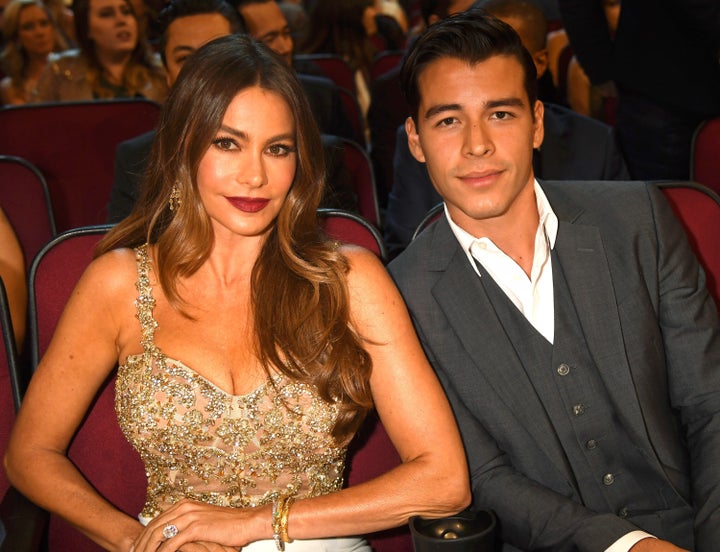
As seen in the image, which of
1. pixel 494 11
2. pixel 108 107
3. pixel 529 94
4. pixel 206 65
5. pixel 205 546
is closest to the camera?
pixel 205 546

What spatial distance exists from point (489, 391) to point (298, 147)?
23.1 inches

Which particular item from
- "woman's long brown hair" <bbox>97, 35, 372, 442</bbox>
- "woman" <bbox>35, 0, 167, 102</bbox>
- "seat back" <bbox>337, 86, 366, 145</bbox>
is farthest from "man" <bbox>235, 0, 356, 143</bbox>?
"woman's long brown hair" <bbox>97, 35, 372, 442</bbox>

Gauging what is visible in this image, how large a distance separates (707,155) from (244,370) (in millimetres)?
1366

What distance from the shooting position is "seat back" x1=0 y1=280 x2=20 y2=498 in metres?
1.94

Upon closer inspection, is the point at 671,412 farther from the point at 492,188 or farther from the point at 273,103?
the point at 273,103

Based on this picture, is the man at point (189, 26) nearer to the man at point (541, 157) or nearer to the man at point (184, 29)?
the man at point (184, 29)

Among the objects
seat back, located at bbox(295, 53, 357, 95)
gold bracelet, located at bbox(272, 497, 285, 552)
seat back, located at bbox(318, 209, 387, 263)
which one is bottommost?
gold bracelet, located at bbox(272, 497, 285, 552)

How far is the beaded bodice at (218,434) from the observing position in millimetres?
1874

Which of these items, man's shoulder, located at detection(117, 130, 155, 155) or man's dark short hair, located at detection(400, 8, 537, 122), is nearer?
man's dark short hair, located at detection(400, 8, 537, 122)

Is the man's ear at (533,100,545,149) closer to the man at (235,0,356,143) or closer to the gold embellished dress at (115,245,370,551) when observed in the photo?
the gold embellished dress at (115,245,370,551)

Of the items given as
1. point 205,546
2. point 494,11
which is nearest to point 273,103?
point 205,546

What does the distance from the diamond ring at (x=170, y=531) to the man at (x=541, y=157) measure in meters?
1.26

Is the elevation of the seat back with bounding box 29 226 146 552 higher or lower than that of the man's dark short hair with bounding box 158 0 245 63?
lower

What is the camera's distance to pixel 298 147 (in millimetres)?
1970
